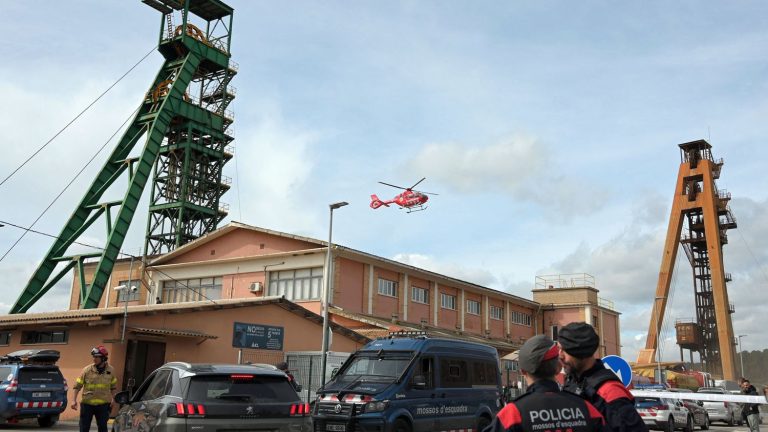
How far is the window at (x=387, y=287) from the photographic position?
1585 inches

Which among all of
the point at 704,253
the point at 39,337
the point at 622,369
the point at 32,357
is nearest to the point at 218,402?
the point at 622,369

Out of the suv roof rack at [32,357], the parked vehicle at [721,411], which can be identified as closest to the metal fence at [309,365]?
the suv roof rack at [32,357]

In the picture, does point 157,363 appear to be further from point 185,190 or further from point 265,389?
point 185,190

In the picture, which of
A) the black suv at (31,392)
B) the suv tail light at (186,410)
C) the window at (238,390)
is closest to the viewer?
the suv tail light at (186,410)

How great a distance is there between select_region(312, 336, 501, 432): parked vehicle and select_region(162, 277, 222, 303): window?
93.6ft

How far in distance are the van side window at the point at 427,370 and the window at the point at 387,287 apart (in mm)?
25359

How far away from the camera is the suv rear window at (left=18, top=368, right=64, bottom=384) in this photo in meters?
18.1

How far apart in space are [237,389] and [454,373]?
7.62 m

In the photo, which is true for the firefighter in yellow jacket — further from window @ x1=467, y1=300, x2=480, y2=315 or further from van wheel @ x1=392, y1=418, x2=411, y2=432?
window @ x1=467, y1=300, x2=480, y2=315

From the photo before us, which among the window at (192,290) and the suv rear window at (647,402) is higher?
the window at (192,290)

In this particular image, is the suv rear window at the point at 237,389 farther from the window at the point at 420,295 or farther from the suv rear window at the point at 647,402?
the window at the point at 420,295

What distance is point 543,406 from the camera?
362 centimetres

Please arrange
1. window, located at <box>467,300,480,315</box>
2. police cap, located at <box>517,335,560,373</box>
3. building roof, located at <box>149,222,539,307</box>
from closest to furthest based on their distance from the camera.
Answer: police cap, located at <box>517,335,560,373</box>, building roof, located at <box>149,222,539,307</box>, window, located at <box>467,300,480,315</box>

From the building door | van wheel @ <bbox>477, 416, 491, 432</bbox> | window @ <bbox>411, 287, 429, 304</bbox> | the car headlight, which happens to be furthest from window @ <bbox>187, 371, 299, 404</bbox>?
window @ <bbox>411, 287, 429, 304</bbox>
